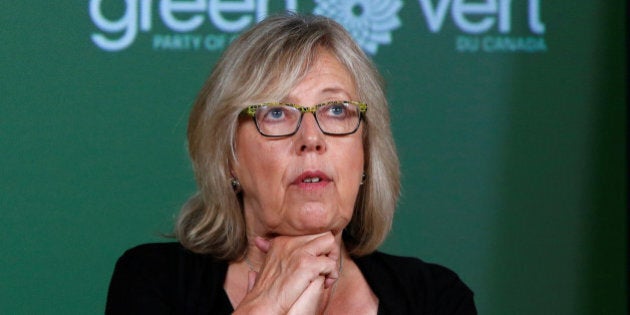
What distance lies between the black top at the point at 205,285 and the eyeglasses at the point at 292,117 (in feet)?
1.16

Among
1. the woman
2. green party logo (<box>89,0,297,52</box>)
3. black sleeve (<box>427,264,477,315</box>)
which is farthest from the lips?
green party logo (<box>89,0,297,52</box>)

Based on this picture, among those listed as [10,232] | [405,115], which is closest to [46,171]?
[10,232]

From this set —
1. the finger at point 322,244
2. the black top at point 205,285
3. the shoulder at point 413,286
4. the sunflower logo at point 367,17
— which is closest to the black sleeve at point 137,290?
the black top at point 205,285

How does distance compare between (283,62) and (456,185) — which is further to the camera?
(456,185)

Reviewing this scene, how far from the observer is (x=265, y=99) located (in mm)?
2227

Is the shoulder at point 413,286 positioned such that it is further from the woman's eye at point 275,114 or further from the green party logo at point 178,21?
the green party logo at point 178,21

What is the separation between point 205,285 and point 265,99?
430mm

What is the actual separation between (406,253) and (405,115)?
453 millimetres

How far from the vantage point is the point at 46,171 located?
348 cm

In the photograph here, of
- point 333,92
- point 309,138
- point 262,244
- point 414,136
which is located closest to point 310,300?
point 262,244

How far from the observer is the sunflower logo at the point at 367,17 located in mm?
3582

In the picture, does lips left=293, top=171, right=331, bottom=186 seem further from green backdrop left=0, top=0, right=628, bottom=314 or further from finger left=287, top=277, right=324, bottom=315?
green backdrop left=0, top=0, right=628, bottom=314

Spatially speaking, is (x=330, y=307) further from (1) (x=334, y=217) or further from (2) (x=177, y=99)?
(2) (x=177, y=99)

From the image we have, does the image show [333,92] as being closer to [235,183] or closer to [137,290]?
[235,183]
